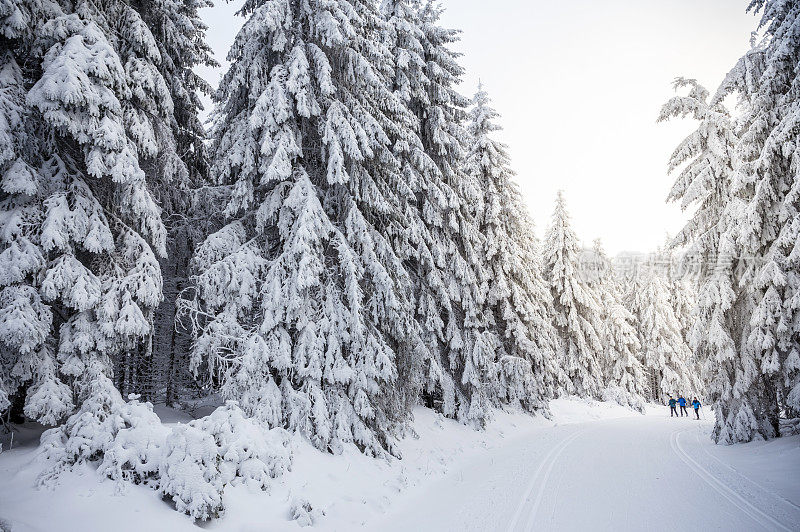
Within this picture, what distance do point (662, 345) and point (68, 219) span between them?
41496 millimetres

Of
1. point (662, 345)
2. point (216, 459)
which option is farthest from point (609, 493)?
point (662, 345)

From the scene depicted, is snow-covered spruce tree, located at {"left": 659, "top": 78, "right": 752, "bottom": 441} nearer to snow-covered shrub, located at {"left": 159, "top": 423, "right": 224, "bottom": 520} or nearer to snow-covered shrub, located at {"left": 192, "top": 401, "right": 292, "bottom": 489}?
snow-covered shrub, located at {"left": 192, "top": 401, "right": 292, "bottom": 489}

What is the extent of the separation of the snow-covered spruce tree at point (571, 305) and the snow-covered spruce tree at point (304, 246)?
19.1 m

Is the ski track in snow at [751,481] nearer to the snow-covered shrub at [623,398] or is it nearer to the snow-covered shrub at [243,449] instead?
the snow-covered shrub at [243,449]

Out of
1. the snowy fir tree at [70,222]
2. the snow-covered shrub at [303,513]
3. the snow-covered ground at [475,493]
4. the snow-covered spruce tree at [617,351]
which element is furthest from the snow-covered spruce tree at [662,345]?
the snowy fir tree at [70,222]

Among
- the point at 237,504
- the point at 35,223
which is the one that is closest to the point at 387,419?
the point at 237,504

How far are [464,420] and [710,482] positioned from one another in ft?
27.1

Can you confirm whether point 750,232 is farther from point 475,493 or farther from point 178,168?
point 178,168

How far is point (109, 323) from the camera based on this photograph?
7.93 m

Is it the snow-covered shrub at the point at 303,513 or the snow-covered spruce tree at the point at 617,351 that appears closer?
the snow-covered shrub at the point at 303,513

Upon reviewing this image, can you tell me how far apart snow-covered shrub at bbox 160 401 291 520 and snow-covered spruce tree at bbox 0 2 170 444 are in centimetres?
141

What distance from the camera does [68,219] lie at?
7902mm

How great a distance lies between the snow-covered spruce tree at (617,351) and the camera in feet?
107

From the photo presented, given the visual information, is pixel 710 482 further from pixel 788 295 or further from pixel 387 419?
pixel 387 419
